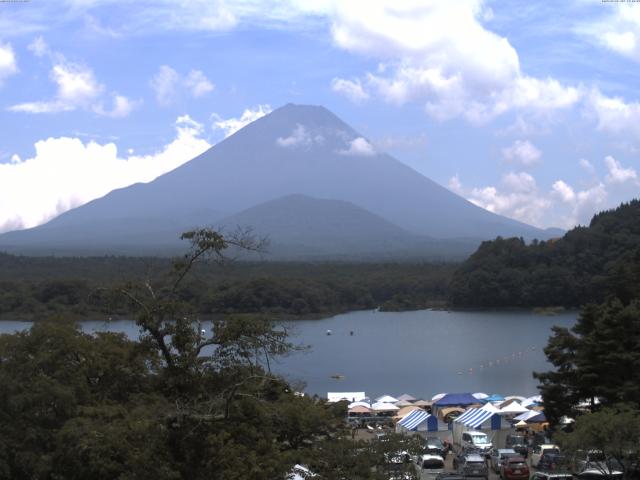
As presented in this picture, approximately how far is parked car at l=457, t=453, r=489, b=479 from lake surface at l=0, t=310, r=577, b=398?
29.2 feet

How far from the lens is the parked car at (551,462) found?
9.34m

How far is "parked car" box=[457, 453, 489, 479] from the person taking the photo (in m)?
9.91

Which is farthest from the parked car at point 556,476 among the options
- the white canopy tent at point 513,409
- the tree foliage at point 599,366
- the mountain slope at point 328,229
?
the mountain slope at point 328,229

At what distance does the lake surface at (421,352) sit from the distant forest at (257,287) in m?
1.83

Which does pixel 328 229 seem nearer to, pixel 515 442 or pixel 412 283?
pixel 412 283

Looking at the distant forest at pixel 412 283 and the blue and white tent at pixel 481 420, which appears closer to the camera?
the blue and white tent at pixel 481 420

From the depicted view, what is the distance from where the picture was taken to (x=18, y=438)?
6980 millimetres

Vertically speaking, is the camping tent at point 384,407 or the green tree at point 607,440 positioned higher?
the green tree at point 607,440

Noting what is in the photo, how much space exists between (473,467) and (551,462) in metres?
0.81

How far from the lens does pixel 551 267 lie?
4894 centimetres

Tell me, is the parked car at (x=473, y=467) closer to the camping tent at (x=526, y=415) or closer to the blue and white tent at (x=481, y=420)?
the blue and white tent at (x=481, y=420)

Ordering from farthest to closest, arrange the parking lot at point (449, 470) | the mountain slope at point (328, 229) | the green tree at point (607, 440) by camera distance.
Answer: the mountain slope at point (328, 229) < the parking lot at point (449, 470) < the green tree at point (607, 440)

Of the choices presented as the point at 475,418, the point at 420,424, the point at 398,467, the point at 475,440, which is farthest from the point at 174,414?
the point at 420,424

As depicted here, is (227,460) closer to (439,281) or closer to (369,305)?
(369,305)
